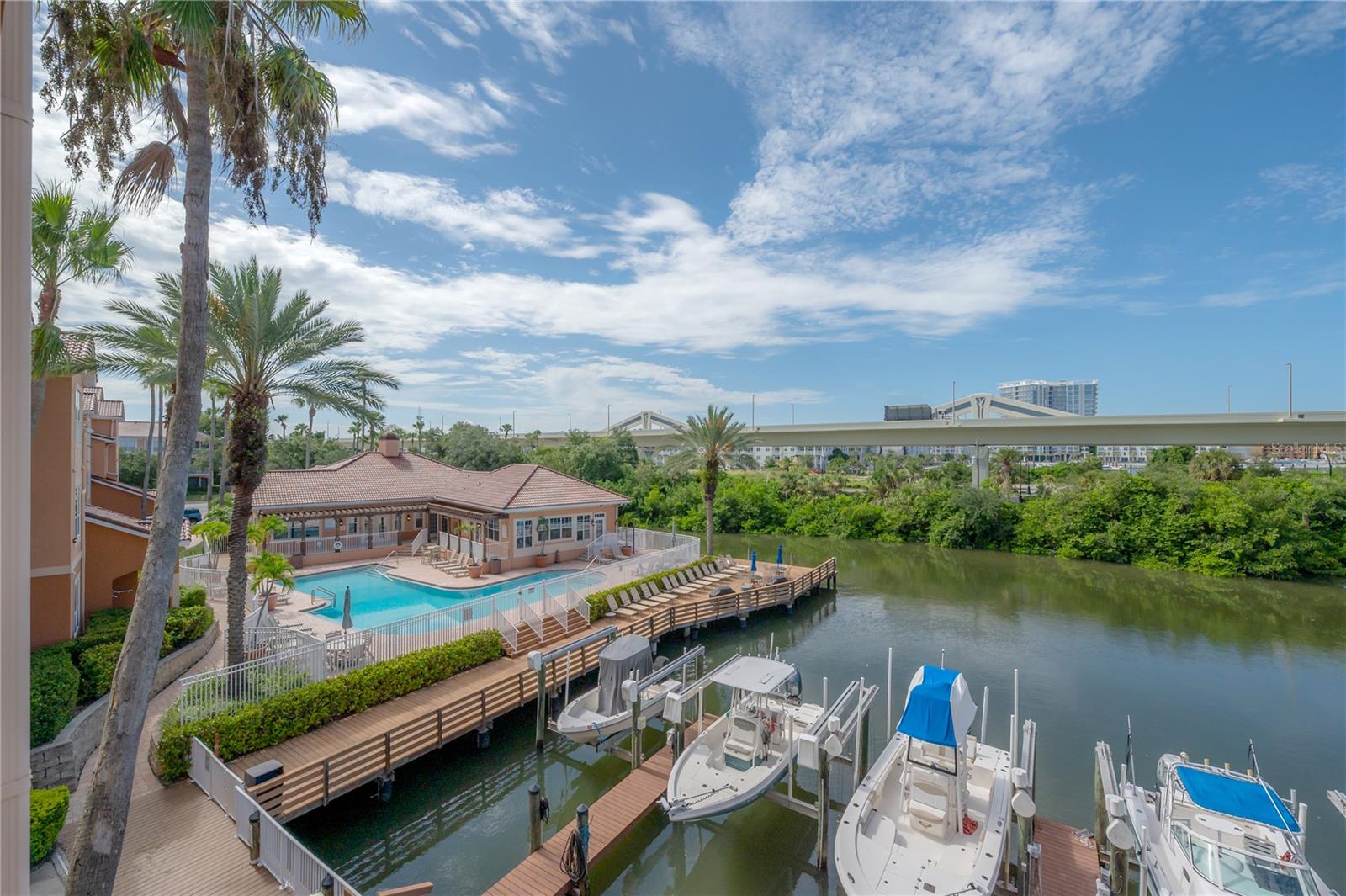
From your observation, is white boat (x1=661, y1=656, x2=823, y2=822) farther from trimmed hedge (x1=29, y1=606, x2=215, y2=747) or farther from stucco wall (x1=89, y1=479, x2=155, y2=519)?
stucco wall (x1=89, y1=479, x2=155, y2=519)

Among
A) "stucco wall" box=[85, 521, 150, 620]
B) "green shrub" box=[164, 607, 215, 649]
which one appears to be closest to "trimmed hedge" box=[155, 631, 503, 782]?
"green shrub" box=[164, 607, 215, 649]

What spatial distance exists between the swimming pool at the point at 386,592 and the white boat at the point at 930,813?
10530 millimetres

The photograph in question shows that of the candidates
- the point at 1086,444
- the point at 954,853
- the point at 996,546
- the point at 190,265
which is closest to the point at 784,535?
the point at 996,546

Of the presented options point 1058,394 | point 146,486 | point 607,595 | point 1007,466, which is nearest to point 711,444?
point 607,595

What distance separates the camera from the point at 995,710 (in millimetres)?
15516

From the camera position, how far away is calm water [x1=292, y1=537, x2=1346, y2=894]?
32.4 feet

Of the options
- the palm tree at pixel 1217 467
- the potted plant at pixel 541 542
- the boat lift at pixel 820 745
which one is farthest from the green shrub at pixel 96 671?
the palm tree at pixel 1217 467

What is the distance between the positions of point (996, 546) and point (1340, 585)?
14891 millimetres

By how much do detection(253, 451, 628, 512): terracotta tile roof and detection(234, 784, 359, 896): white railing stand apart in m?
15.1

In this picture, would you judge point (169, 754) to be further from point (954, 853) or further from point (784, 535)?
point (784, 535)

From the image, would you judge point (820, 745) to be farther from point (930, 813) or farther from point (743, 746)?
point (930, 813)

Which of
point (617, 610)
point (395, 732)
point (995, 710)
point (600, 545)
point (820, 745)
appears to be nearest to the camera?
point (820, 745)

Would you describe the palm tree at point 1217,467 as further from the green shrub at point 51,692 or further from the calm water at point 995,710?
the green shrub at point 51,692

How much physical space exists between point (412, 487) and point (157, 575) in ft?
71.0
